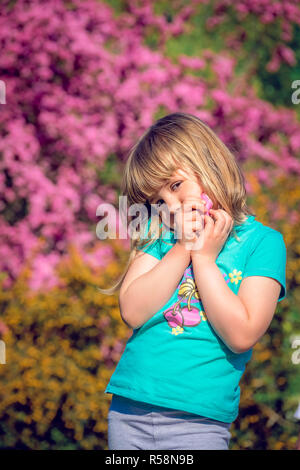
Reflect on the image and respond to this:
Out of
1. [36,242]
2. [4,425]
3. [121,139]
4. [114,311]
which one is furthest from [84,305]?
[121,139]

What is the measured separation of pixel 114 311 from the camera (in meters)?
2.88

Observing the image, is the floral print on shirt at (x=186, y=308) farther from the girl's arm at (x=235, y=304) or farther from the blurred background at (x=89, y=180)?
the blurred background at (x=89, y=180)

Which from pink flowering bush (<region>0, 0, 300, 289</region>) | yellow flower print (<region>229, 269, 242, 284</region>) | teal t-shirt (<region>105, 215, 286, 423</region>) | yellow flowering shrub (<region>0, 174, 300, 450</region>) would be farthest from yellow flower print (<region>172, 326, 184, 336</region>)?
pink flowering bush (<region>0, 0, 300, 289</region>)

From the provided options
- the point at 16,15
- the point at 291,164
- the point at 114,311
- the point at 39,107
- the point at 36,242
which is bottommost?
the point at 114,311

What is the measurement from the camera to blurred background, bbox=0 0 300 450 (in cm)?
281

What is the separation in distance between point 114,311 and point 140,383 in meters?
1.47

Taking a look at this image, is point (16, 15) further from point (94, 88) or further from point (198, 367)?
point (198, 367)

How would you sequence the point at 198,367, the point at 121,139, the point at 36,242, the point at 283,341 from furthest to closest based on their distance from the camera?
the point at 121,139 < the point at 36,242 < the point at 283,341 < the point at 198,367

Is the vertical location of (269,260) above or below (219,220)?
below

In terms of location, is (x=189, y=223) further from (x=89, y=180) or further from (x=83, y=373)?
(x=89, y=180)

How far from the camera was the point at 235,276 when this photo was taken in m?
1.47

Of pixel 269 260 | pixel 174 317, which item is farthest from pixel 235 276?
pixel 174 317

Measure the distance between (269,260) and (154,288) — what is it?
334 mm

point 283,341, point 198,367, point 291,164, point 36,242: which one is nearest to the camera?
point 198,367
